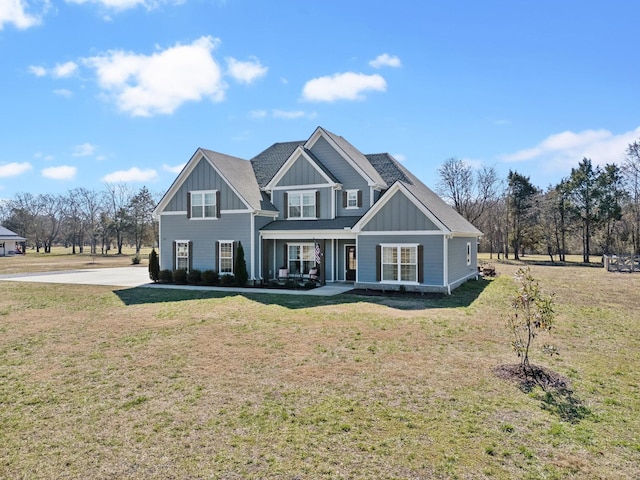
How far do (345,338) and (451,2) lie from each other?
12.1 meters

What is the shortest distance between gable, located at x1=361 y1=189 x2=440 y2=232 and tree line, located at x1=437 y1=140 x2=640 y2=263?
116 ft

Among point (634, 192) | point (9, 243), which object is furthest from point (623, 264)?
point (9, 243)

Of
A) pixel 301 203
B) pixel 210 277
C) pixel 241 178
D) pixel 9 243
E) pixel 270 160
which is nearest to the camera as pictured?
pixel 210 277

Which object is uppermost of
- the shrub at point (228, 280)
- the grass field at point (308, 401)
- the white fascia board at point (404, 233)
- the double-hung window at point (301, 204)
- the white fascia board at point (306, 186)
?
the white fascia board at point (306, 186)

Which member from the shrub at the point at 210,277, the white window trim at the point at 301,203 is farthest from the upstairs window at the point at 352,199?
the shrub at the point at 210,277

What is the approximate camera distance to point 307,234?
2084cm

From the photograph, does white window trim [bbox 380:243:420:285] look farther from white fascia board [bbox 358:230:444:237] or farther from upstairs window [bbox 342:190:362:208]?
upstairs window [bbox 342:190:362:208]

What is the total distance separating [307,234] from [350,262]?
9.86 ft

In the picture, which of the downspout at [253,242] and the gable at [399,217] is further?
the downspout at [253,242]

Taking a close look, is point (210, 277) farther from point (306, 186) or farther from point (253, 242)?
point (306, 186)

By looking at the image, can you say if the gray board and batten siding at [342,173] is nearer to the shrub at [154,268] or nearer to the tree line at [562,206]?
the shrub at [154,268]

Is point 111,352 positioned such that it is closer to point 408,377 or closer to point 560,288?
point 408,377

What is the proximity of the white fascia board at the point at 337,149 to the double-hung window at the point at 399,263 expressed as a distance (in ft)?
15.2

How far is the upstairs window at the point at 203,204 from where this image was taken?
22578mm
